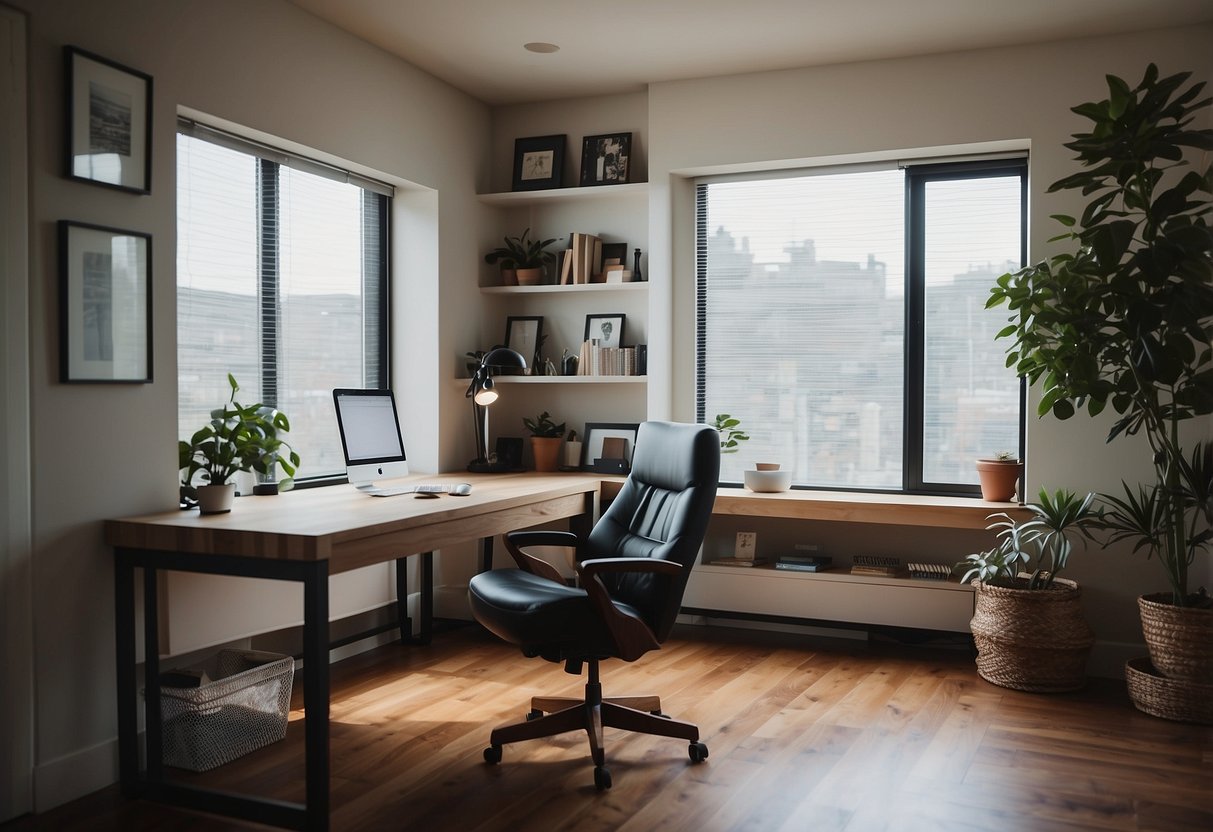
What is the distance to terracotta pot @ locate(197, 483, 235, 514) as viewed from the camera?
3.06 meters

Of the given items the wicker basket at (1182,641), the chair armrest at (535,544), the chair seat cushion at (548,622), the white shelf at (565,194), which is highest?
the white shelf at (565,194)

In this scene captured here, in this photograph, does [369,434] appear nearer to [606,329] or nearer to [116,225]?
[116,225]

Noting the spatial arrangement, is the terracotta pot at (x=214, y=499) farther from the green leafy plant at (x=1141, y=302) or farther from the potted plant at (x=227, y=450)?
the green leafy plant at (x=1141, y=302)

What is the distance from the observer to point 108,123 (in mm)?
2947

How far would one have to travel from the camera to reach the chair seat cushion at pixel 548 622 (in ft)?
9.52

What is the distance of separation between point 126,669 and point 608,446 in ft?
8.12

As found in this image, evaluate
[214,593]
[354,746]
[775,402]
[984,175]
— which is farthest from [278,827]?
[984,175]

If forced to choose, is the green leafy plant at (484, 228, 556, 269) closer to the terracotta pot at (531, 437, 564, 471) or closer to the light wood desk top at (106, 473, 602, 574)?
the terracotta pot at (531, 437, 564, 471)

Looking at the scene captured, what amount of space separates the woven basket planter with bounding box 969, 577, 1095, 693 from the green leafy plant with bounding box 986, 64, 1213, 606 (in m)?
0.36

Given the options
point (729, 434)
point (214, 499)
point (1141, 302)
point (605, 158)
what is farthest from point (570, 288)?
point (1141, 302)

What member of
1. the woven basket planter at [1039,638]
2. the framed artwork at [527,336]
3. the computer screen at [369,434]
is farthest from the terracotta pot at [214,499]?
the woven basket planter at [1039,638]

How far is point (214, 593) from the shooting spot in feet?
10.6

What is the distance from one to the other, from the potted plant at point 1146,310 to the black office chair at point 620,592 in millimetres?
1394

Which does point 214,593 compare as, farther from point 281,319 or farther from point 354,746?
point 281,319
